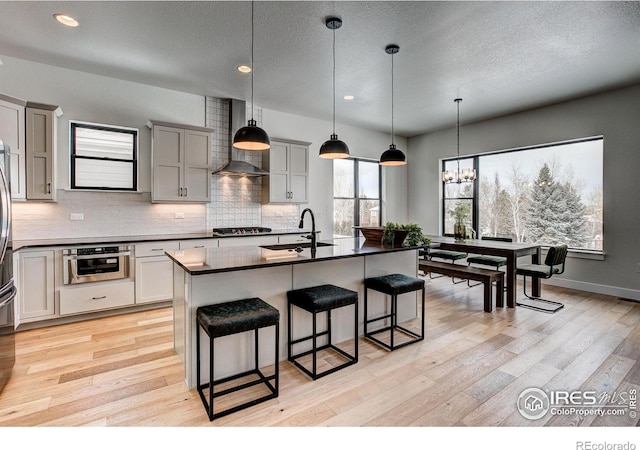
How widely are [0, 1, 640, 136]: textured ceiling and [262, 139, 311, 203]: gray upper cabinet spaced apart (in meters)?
0.86

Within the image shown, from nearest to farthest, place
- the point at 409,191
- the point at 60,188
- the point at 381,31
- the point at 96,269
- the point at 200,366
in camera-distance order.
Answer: the point at 200,366 → the point at 381,31 → the point at 96,269 → the point at 60,188 → the point at 409,191

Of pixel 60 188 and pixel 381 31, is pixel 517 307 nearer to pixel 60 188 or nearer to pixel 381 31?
pixel 381 31

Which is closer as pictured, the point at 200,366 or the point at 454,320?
the point at 200,366

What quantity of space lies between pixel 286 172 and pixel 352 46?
2.49 meters

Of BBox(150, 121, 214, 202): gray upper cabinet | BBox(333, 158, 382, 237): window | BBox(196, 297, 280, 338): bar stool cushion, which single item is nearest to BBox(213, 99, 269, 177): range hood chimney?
BBox(150, 121, 214, 202): gray upper cabinet

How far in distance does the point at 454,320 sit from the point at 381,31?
3.14 m

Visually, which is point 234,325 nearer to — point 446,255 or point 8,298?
point 8,298

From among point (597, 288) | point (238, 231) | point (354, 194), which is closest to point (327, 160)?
point (354, 194)

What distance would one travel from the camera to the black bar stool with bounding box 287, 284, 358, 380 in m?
2.43

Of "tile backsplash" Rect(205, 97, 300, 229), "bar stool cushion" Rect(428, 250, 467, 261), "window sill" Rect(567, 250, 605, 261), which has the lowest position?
"bar stool cushion" Rect(428, 250, 467, 261)

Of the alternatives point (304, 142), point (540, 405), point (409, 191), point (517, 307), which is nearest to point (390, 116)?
point (304, 142)

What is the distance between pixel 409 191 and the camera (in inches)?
300

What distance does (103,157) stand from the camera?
4238 millimetres

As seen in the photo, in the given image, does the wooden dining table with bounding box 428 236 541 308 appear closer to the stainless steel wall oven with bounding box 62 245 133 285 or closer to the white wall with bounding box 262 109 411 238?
the white wall with bounding box 262 109 411 238
